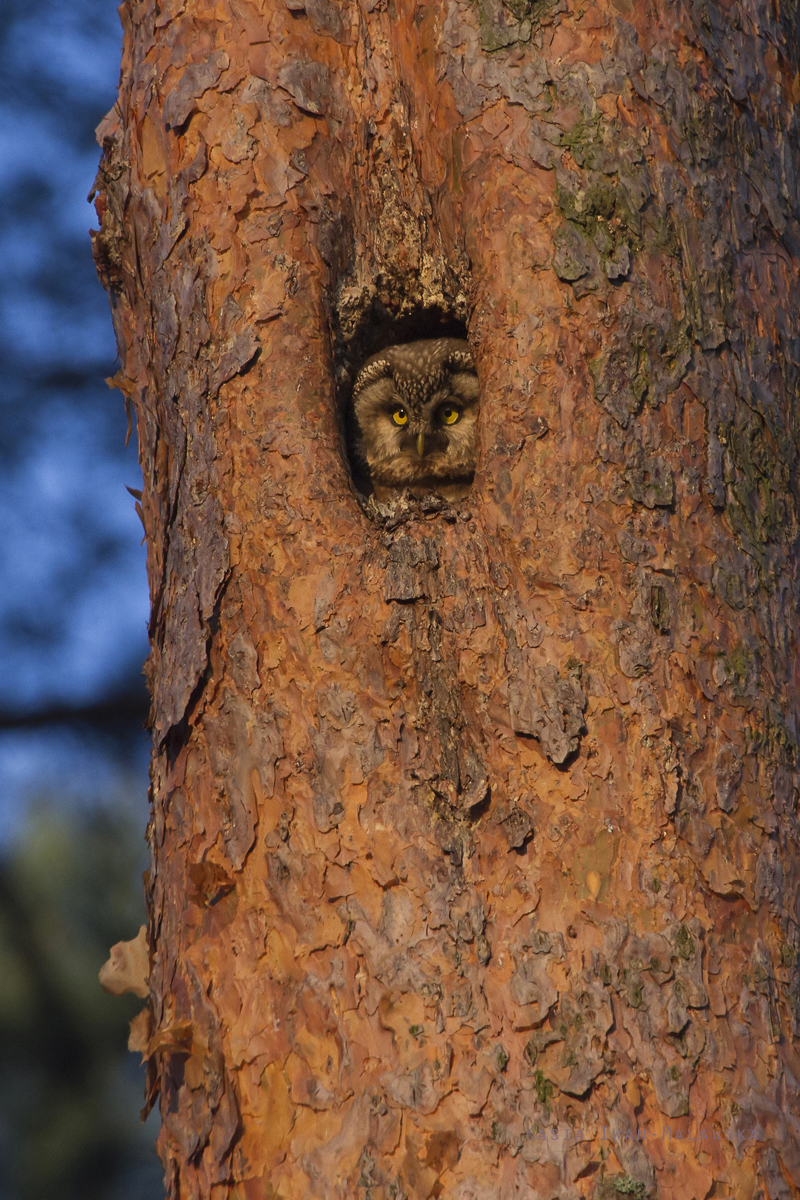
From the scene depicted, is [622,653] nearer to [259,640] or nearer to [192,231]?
[259,640]

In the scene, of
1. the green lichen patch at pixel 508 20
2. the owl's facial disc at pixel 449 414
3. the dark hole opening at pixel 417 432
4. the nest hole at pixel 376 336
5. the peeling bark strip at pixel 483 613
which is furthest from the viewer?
the owl's facial disc at pixel 449 414

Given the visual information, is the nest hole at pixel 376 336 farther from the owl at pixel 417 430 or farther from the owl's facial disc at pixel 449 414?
the owl's facial disc at pixel 449 414

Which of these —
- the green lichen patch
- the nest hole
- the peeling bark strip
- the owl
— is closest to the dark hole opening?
the owl

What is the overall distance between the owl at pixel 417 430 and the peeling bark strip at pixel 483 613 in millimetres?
1262

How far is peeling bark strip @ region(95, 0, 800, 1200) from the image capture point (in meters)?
1.51

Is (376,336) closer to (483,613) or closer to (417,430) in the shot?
(417,430)

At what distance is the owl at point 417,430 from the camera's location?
3490 mm

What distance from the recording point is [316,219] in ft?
6.70

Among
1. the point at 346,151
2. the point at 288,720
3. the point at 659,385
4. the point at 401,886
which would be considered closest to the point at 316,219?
the point at 346,151

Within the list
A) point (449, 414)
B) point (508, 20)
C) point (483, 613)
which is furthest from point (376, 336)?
point (483, 613)

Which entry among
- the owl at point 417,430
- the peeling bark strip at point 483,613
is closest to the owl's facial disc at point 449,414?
the owl at point 417,430

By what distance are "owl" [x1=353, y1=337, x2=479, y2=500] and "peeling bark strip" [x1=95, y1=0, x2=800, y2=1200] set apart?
1.26 m

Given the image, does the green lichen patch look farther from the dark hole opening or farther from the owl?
the owl

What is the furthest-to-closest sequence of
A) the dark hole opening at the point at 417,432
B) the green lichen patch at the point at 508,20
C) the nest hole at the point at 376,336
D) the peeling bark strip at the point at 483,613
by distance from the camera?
the dark hole opening at the point at 417,432 → the nest hole at the point at 376,336 → the green lichen patch at the point at 508,20 → the peeling bark strip at the point at 483,613
